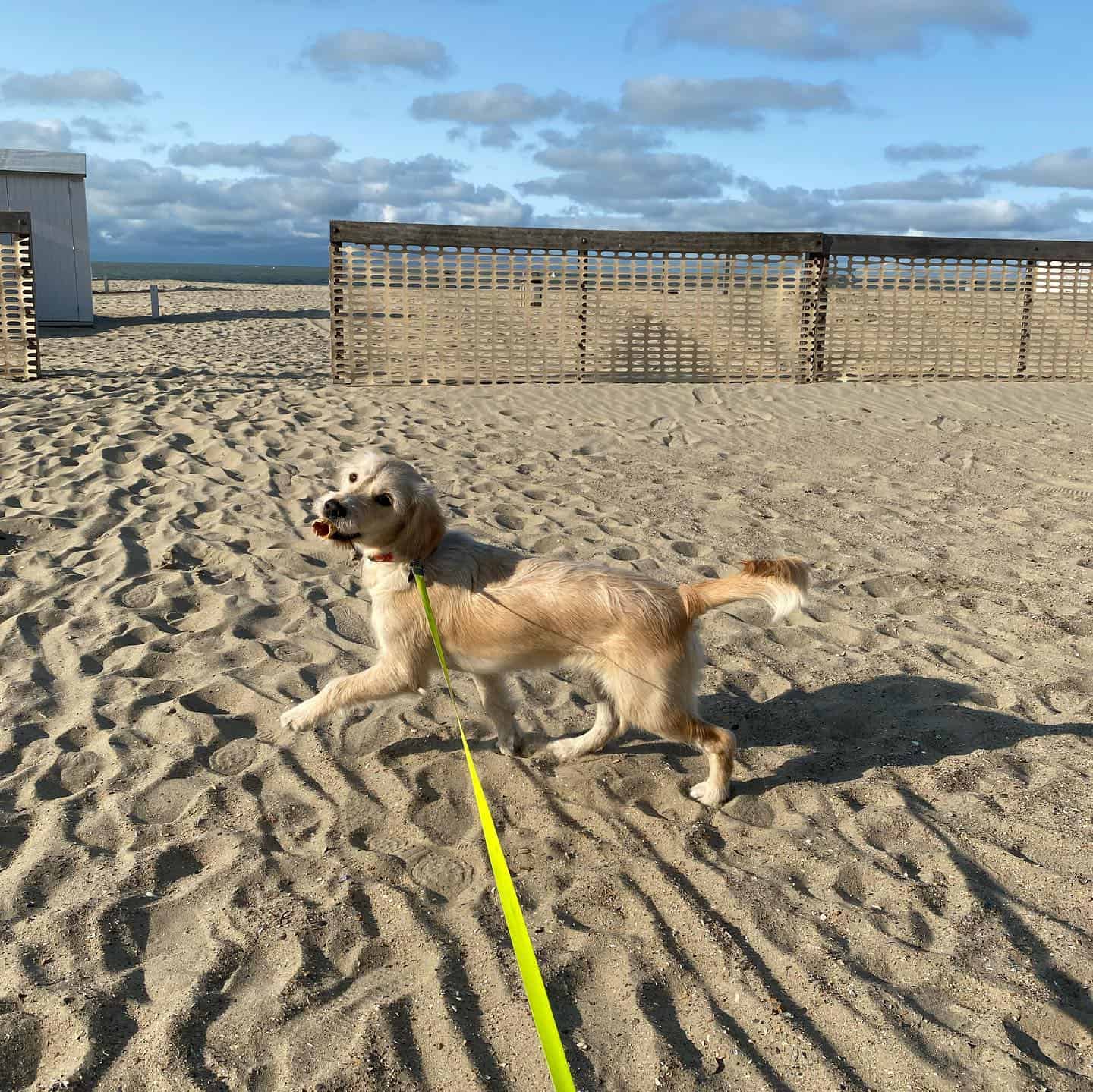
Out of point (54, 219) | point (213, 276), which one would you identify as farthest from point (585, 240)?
point (213, 276)

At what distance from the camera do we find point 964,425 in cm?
1162

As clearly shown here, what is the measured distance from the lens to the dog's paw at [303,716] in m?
4.05

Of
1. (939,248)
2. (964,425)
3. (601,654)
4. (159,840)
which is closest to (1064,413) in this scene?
(964,425)

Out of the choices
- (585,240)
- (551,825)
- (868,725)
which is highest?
(585,240)

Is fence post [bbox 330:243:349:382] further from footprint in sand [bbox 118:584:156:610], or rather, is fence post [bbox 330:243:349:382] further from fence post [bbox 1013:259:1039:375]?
fence post [bbox 1013:259:1039:375]

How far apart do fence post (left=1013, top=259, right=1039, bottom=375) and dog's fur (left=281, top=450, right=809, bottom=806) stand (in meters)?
14.1

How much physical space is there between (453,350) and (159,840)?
11.8 metres

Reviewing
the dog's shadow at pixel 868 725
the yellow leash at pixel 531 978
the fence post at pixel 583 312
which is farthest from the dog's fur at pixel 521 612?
the fence post at pixel 583 312

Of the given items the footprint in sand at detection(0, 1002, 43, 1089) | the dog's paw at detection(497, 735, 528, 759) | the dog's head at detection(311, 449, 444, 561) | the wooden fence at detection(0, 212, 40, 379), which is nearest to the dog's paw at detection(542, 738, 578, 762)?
the dog's paw at detection(497, 735, 528, 759)

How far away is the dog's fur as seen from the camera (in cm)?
364

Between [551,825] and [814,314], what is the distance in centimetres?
1270

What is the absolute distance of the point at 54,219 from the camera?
75.5 ft

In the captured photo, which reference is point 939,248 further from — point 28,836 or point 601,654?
point 28,836

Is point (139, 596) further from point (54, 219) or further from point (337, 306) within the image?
point (54, 219)
